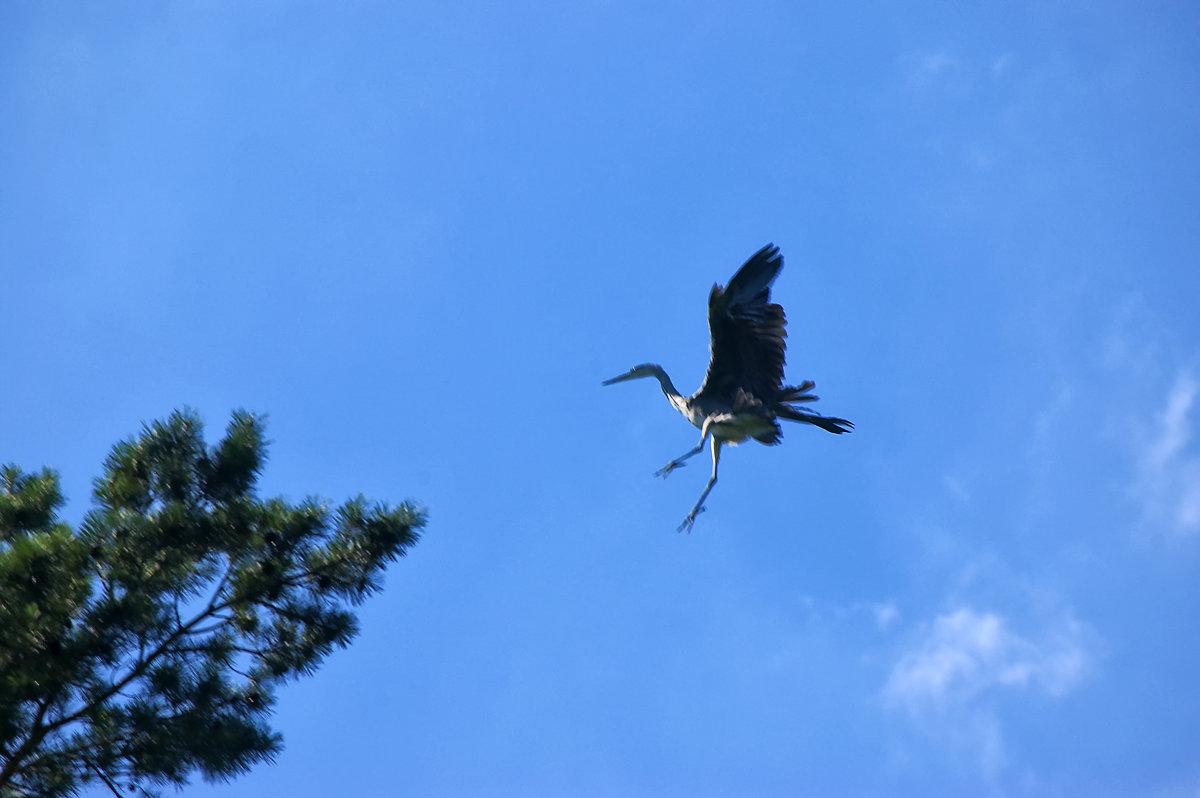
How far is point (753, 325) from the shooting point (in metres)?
11.3

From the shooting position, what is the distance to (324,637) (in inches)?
277

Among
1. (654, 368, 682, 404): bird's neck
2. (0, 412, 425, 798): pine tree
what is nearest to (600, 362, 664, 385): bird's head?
(654, 368, 682, 404): bird's neck

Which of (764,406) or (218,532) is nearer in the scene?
(218,532)

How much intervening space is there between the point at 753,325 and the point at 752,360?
0.39 meters

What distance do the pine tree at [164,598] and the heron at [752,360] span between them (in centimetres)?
486

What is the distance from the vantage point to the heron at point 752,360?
441 inches

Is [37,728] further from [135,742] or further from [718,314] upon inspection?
[718,314]

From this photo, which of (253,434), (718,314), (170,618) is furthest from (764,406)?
(170,618)

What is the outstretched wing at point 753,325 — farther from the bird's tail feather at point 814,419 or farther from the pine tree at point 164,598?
the pine tree at point 164,598

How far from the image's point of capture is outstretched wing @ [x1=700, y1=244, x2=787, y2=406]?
1127 cm

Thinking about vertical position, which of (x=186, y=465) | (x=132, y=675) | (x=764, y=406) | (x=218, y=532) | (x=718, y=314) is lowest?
(x=132, y=675)

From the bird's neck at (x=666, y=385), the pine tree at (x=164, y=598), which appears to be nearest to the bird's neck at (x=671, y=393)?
the bird's neck at (x=666, y=385)

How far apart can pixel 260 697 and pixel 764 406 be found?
5.67m

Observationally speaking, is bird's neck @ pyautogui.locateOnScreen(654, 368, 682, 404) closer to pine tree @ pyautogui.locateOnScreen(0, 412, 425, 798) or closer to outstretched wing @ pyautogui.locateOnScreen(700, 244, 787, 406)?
outstretched wing @ pyautogui.locateOnScreen(700, 244, 787, 406)
